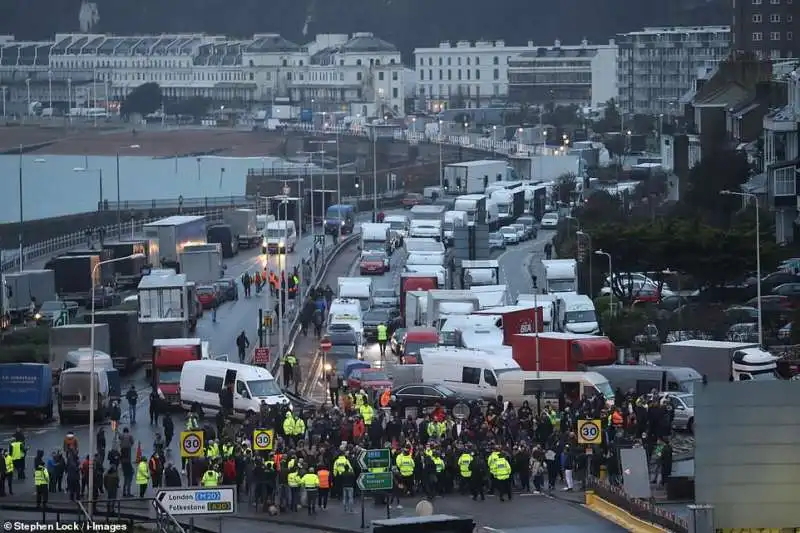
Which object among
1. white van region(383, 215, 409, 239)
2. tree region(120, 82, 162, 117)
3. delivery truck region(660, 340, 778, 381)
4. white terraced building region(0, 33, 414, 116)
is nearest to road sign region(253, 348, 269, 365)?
delivery truck region(660, 340, 778, 381)

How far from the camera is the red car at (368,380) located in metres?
23.1

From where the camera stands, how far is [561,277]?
108 feet

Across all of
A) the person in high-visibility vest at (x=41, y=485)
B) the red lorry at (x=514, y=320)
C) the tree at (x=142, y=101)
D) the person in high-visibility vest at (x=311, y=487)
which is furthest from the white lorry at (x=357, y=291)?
the tree at (x=142, y=101)

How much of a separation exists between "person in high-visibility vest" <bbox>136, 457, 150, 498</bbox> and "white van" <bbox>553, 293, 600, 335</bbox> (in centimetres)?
1118

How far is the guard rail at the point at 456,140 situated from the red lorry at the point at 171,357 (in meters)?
49.3

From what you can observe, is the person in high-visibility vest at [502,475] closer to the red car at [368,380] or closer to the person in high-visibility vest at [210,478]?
the person in high-visibility vest at [210,478]

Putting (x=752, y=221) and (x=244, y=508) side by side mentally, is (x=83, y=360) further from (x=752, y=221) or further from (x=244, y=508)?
(x=752, y=221)

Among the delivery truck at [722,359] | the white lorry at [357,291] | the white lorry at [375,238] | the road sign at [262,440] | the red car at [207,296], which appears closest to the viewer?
the road sign at [262,440]

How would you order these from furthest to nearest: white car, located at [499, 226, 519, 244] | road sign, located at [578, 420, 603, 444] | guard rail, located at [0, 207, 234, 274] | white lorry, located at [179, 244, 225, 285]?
white car, located at [499, 226, 519, 244] → guard rail, located at [0, 207, 234, 274] → white lorry, located at [179, 244, 225, 285] → road sign, located at [578, 420, 603, 444]

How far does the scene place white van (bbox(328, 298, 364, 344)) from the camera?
94.6 ft

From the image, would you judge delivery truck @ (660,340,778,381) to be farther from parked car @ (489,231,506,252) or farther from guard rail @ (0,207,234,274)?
parked car @ (489,231,506,252)

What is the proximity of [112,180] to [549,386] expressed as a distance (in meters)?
97.7

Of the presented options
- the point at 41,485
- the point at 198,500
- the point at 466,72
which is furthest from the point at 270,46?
the point at 198,500

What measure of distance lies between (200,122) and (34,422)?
385 ft
